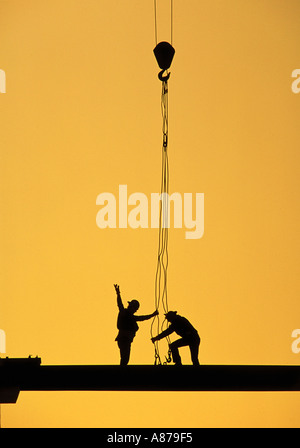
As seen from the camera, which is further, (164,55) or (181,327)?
(181,327)

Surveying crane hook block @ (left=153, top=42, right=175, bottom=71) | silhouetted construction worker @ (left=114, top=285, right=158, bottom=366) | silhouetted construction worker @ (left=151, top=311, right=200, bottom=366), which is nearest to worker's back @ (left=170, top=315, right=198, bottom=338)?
silhouetted construction worker @ (left=151, top=311, right=200, bottom=366)

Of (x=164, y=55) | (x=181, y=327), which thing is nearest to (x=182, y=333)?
(x=181, y=327)

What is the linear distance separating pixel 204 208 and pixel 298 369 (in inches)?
99.7

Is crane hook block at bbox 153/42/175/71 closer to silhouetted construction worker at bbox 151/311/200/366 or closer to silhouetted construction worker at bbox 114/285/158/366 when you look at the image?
silhouetted construction worker at bbox 114/285/158/366

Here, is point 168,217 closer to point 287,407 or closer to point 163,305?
point 163,305

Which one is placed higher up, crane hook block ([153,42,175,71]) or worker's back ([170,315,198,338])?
crane hook block ([153,42,175,71])

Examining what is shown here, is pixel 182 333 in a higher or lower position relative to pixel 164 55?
lower

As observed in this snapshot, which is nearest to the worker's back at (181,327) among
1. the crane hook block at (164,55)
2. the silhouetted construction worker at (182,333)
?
the silhouetted construction worker at (182,333)

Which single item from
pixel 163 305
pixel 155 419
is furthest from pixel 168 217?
pixel 155 419

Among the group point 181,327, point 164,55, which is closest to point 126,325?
point 181,327

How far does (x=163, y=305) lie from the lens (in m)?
5.11

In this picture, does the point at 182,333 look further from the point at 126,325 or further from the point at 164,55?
the point at 164,55
